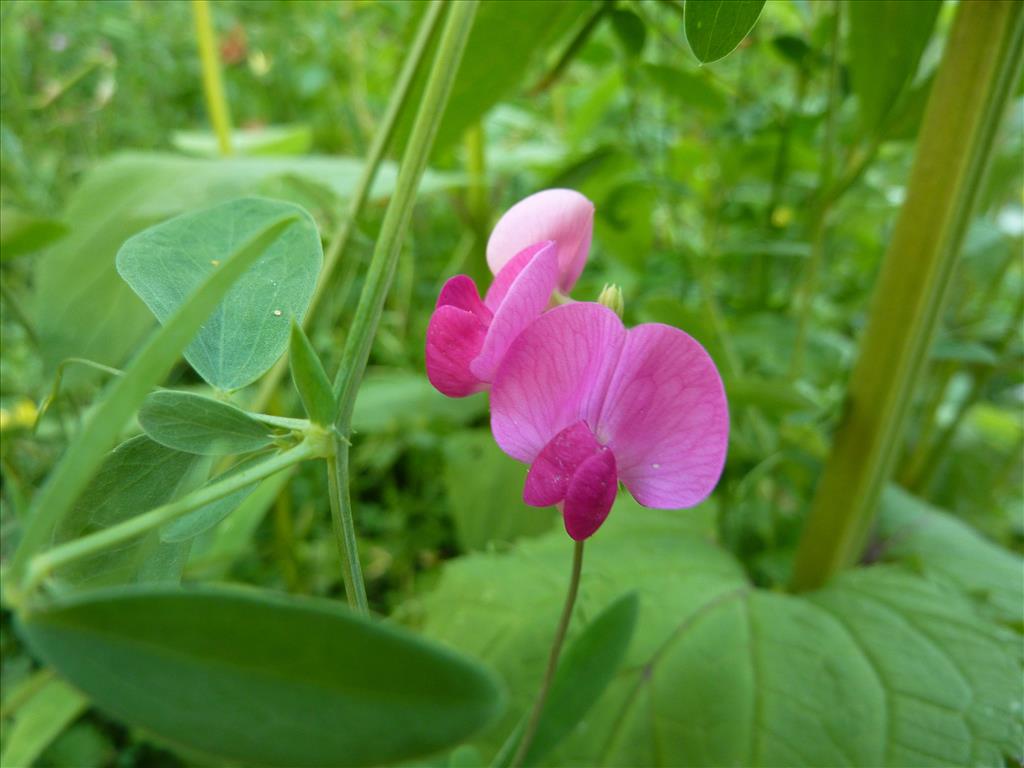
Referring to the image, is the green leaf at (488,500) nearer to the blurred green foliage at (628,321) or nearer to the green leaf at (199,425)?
the blurred green foliage at (628,321)

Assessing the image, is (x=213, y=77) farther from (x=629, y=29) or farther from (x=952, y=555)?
(x=952, y=555)

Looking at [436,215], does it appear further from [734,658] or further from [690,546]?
[734,658]

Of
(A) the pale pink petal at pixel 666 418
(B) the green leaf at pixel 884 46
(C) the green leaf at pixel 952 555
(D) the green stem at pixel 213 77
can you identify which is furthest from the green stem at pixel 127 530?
(D) the green stem at pixel 213 77

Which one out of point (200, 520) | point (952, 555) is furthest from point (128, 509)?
point (952, 555)

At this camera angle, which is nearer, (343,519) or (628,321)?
(343,519)

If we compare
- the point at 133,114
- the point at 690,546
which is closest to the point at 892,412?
the point at 690,546

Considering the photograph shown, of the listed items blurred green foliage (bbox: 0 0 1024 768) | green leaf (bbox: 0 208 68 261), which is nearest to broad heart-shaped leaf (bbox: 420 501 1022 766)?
blurred green foliage (bbox: 0 0 1024 768)

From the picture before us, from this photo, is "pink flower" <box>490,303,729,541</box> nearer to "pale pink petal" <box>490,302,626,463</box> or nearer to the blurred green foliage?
"pale pink petal" <box>490,302,626,463</box>

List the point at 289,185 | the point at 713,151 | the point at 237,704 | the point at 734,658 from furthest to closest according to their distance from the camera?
1. the point at 713,151
2. the point at 289,185
3. the point at 734,658
4. the point at 237,704
